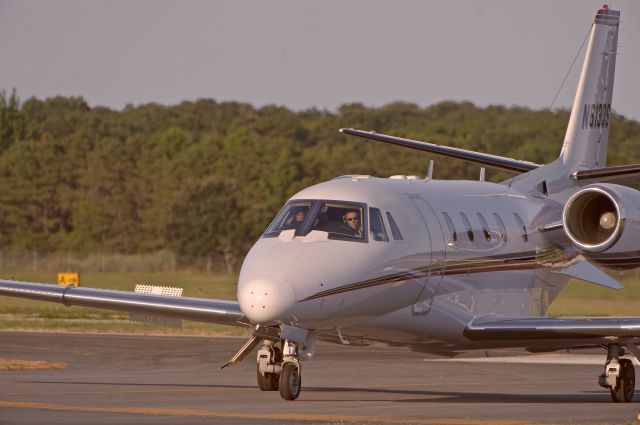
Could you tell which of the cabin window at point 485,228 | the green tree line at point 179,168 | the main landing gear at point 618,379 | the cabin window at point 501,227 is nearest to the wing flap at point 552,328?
the main landing gear at point 618,379

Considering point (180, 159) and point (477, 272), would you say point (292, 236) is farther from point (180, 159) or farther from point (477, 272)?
point (180, 159)

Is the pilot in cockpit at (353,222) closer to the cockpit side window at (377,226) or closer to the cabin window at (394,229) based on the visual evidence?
the cockpit side window at (377,226)

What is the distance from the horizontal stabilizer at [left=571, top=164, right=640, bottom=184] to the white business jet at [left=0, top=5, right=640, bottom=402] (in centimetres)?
5

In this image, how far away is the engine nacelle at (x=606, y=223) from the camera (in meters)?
20.7

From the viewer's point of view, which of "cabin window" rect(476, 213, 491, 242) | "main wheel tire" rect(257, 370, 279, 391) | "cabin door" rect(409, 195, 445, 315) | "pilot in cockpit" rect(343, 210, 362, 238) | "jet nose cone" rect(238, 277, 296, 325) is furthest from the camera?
"cabin window" rect(476, 213, 491, 242)

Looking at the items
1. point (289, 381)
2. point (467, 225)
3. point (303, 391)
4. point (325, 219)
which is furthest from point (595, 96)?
point (289, 381)

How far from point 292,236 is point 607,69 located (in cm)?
1169

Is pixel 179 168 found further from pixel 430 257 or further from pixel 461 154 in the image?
pixel 430 257

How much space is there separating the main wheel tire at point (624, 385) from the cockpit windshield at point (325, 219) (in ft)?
14.4

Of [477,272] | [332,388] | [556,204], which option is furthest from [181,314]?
[556,204]

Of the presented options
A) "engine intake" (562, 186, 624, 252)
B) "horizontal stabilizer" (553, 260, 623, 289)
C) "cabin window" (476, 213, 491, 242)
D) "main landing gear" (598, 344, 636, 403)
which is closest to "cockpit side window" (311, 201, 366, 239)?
"cabin window" (476, 213, 491, 242)

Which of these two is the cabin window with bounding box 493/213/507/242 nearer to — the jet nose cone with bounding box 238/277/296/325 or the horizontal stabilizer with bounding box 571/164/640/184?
the horizontal stabilizer with bounding box 571/164/640/184

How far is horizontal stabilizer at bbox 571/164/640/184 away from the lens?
22.6 m

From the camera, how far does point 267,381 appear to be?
1919 centimetres
